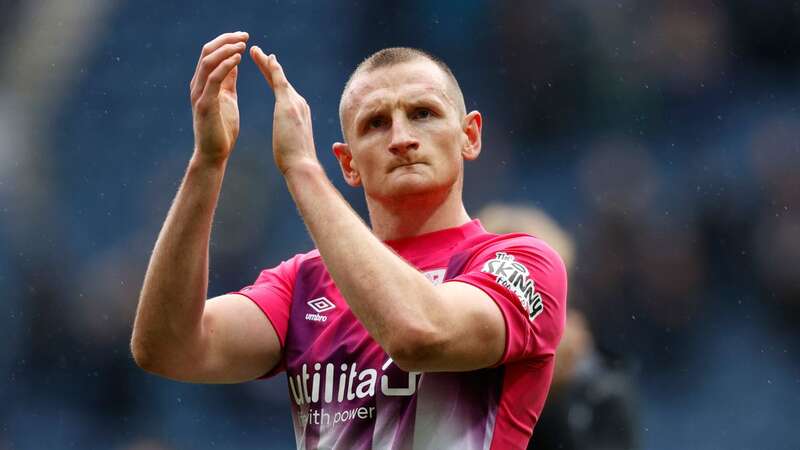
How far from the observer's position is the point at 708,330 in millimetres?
5977

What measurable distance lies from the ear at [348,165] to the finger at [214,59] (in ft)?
1.90

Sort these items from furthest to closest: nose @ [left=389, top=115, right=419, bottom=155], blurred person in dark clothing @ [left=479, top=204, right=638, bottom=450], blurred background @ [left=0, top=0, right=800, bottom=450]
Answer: blurred background @ [left=0, top=0, right=800, bottom=450] → blurred person in dark clothing @ [left=479, top=204, right=638, bottom=450] → nose @ [left=389, top=115, right=419, bottom=155]

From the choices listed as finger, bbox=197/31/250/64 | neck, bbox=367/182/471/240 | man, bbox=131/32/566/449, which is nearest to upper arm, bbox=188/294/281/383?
man, bbox=131/32/566/449

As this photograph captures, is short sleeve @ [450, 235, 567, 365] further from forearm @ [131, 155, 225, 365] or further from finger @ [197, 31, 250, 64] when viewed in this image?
finger @ [197, 31, 250, 64]

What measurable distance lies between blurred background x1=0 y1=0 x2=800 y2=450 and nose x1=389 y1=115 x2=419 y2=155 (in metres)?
2.76

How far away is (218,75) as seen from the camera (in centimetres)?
246

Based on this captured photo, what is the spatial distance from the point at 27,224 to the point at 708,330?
13.4 ft

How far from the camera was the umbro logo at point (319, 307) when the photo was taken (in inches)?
110

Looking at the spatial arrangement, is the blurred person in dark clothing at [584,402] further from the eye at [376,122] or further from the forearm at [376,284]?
the forearm at [376,284]

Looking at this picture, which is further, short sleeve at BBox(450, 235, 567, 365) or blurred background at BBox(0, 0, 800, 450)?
blurred background at BBox(0, 0, 800, 450)

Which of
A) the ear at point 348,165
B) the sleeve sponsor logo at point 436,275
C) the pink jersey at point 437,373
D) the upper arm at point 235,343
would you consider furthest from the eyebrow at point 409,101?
the upper arm at point 235,343

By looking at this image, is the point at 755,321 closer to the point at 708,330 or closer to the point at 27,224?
the point at 708,330

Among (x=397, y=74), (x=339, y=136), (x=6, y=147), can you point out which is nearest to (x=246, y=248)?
(x=339, y=136)

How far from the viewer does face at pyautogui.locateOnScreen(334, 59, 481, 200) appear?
2766mm
